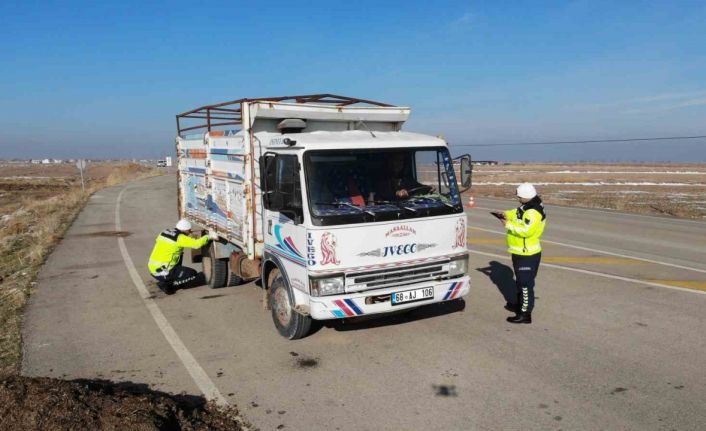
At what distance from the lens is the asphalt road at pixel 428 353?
4.60 m

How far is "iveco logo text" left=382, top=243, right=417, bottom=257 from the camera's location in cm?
594

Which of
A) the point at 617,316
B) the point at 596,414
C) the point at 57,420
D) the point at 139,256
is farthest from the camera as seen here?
the point at 139,256

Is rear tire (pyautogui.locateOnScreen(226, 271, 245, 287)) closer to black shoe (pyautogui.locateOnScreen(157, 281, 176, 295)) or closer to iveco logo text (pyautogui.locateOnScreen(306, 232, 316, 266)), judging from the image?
black shoe (pyautogui.locateOnScreen(157, 281, 176, 295))

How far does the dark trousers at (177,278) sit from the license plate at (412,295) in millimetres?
4521

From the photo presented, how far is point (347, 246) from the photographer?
18.8 feet

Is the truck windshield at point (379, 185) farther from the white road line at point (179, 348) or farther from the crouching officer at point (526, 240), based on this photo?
the white road line at point (179, 348)

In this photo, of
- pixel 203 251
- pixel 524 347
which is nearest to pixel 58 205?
pixel 203 251

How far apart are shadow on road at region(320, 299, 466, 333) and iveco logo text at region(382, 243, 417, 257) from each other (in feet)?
3.44

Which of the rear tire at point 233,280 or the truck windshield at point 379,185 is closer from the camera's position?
the truck windshield at point 379,185

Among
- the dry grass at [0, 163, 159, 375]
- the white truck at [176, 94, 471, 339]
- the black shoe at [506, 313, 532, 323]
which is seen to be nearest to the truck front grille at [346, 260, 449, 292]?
the white truck at [176, 94, 471, 339]

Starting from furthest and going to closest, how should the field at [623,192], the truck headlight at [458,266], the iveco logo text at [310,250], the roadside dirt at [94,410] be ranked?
the field at [623,192] < the truck headlight at [458,266] < the iveco logo text at [310,250] < the roadside dirt at [94,410]

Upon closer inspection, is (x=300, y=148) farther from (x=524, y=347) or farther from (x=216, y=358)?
(x=524, y=347)

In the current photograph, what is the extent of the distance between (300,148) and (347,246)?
48.0 inches

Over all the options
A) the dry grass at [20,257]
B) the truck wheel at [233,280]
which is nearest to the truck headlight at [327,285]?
the dry grass at [20,257]
